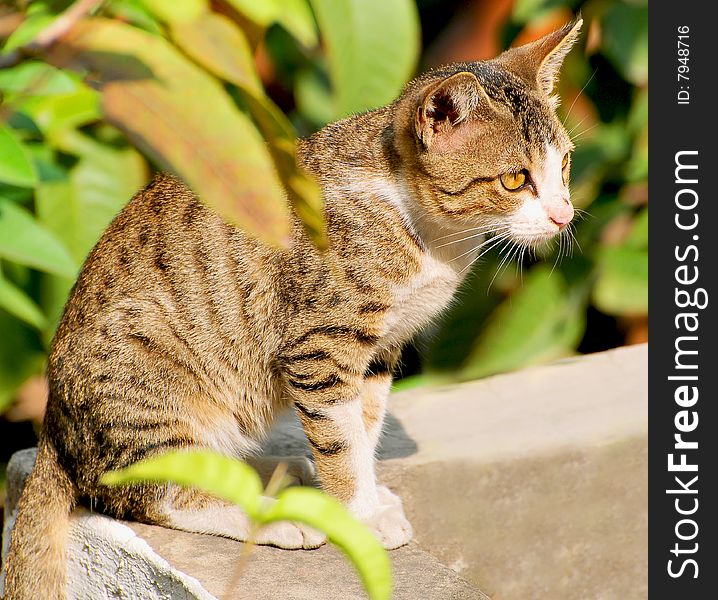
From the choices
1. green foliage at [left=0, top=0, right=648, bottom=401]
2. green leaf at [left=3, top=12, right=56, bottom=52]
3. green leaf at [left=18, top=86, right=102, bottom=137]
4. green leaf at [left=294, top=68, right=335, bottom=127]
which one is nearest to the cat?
green foliage at [left=0, top=0, right=648, bottom=401]

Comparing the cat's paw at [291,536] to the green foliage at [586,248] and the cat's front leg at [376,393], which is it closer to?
the cat's front leg at [376,393]

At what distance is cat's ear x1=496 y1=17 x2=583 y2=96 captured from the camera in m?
2.60

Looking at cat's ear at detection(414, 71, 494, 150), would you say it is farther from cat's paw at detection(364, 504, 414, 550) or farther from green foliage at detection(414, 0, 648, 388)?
green foliage at detection(414, 0, 648, 388)

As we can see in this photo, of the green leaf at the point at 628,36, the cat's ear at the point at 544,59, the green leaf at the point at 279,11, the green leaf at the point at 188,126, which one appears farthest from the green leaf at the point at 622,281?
the green leaf at the point at 188,126

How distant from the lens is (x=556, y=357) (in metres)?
4.09

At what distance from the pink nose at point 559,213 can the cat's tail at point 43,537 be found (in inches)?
50.7

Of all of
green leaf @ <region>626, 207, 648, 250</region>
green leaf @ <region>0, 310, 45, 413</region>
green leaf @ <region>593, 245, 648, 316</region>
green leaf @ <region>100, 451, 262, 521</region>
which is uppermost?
green leaf @ <region>100, 451, 262, 521</region>

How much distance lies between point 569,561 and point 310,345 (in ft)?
3.29

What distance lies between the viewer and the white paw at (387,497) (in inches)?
102

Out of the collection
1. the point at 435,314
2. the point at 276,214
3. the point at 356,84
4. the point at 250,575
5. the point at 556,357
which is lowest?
the point at 556,357

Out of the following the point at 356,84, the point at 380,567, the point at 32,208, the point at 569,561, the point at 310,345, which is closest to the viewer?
the point at 380,567

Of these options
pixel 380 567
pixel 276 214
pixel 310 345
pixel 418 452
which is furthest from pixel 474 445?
pixel 276 214

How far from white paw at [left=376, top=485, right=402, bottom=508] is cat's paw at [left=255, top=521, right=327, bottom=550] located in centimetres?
25

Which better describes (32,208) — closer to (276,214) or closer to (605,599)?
(605,599)
